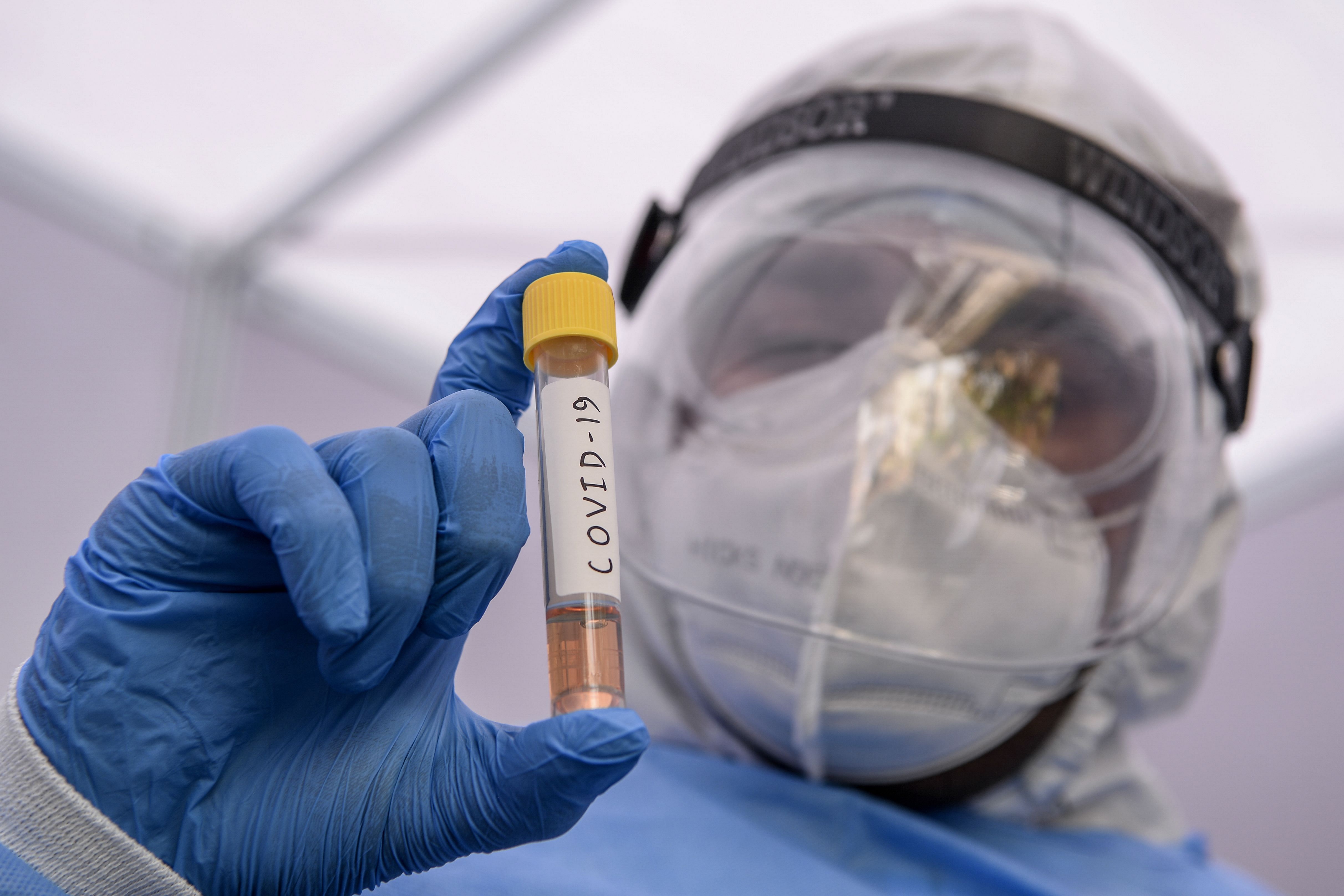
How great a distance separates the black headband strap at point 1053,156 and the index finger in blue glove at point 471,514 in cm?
65

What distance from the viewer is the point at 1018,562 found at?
2.97 feet

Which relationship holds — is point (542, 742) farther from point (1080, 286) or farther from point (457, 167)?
point (457, 167)

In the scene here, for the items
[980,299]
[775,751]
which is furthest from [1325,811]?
[980,299]

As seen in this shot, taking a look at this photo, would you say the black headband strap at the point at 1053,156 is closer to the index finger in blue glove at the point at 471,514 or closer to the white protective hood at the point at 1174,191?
the white protective hood at the point at 1174,191

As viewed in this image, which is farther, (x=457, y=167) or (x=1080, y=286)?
(x=457, y=167)

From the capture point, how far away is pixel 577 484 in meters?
0.50

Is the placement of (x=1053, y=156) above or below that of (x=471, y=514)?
above

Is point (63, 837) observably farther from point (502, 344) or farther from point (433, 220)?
point (433, 220)

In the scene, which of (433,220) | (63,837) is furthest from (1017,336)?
(433,220)

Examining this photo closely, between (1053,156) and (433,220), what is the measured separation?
1.37m

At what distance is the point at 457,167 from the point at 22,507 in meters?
0.95

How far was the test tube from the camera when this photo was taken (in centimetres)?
49

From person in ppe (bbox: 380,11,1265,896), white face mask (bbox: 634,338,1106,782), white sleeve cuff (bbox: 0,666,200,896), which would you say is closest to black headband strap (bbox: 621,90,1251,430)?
person in ppe (bbox: 380,11,1265,896)

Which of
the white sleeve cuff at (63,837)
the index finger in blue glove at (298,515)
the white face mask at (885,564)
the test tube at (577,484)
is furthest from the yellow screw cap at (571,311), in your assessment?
the white face mask at (885,564)
